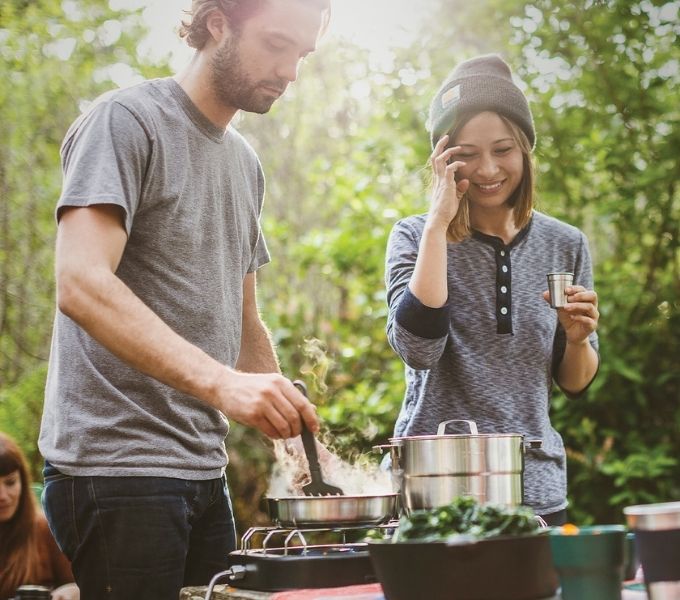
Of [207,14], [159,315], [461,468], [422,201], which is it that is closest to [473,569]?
[461,468]

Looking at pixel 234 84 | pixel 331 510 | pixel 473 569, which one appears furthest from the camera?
pixel 234 84

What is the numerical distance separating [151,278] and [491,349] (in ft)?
2.78

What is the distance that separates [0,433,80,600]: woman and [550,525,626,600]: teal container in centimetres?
296

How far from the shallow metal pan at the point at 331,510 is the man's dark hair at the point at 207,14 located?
114cm

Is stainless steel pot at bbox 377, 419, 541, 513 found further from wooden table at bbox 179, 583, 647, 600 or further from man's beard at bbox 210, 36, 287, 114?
man's beard at bbox 210, 36, 287, 114

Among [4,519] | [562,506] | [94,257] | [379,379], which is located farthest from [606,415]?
[94,257]

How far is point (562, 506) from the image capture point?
2309 mm

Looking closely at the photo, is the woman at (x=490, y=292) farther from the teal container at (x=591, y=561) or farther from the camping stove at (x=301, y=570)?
the teal container at (x=591, y=561)

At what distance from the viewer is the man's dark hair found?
2.24 metres

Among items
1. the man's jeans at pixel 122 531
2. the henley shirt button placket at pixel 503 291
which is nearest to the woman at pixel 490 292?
the henley shirt button placket at pixel 503 291

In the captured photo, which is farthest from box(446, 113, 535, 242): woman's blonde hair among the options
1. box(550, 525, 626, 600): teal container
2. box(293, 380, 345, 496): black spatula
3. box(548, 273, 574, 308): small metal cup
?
box(550, 525, 626, 600): teal container

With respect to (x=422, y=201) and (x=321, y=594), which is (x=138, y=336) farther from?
(x=422, y=201)

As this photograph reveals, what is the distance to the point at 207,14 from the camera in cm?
228

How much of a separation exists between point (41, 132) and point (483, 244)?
158 inches
